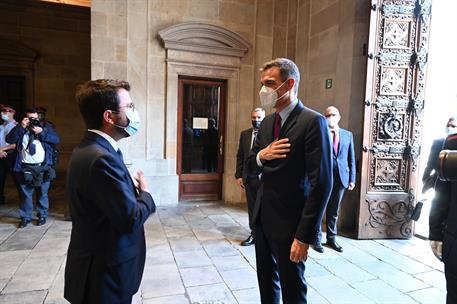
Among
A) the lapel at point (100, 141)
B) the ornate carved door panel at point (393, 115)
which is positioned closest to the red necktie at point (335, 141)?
the ornate carved door panel at point (393, 115)

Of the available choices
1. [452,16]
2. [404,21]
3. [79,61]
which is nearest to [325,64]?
[404,21]

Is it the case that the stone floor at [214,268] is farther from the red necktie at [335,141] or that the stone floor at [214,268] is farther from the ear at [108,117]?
the ear at [108,117]

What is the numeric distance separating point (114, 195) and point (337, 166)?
2773 mm

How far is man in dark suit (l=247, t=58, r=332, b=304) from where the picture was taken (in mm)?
1495

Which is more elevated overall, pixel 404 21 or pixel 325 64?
pixel 404 21

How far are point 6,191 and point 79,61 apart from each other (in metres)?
3.63

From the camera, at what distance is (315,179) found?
149 cm

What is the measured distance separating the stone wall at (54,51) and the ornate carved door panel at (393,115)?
6.95 meters

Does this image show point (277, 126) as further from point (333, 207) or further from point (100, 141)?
point (333, 207)

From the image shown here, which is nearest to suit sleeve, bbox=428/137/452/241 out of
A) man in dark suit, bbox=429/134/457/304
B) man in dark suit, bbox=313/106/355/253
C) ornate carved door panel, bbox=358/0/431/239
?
man in dark suit, bbox=429/134/457/304

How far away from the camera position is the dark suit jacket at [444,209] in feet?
4.68

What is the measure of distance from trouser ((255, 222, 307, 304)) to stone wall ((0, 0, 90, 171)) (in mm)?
7278

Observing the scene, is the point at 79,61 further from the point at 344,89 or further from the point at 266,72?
the point at 266,72

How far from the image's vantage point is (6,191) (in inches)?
239
